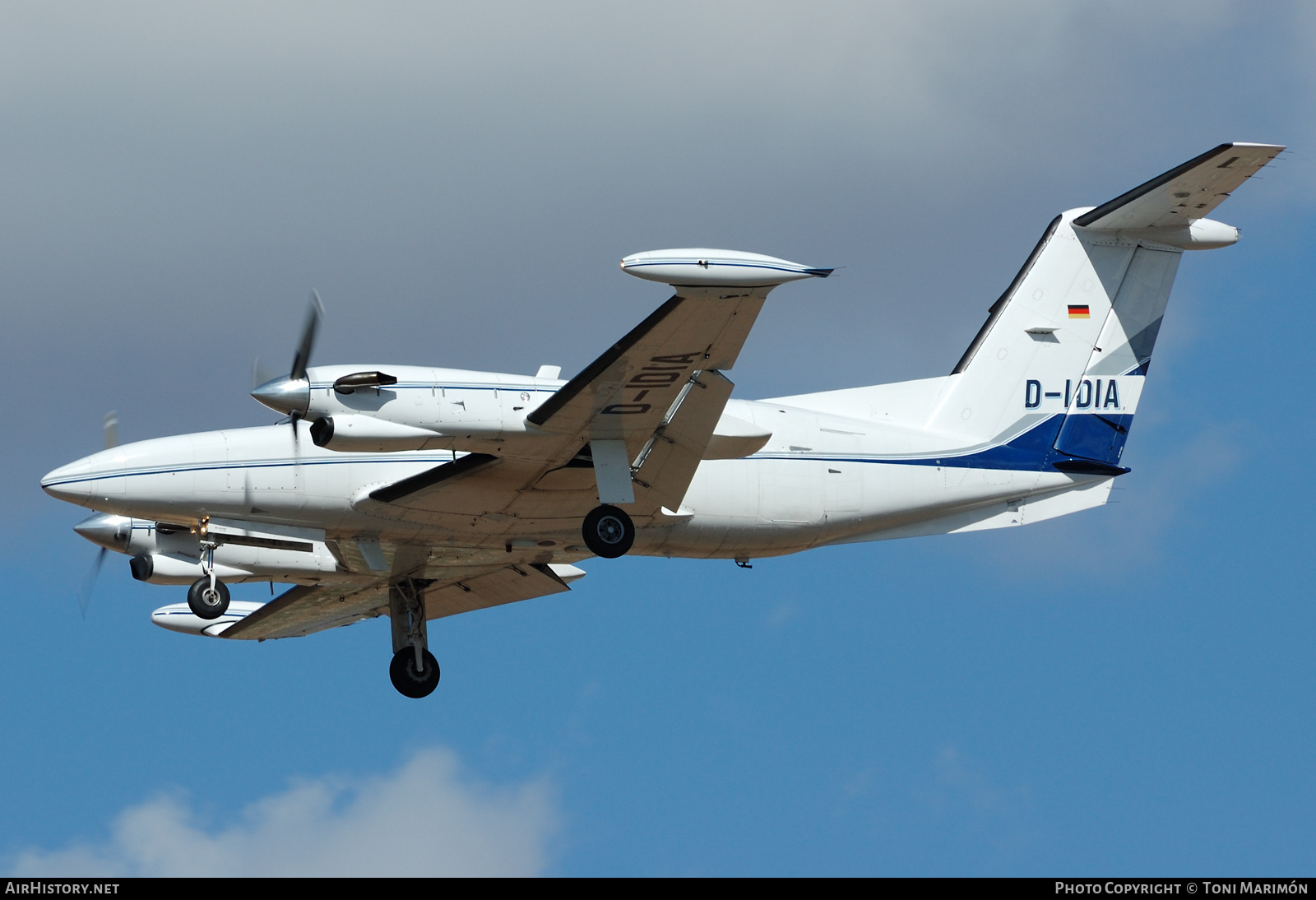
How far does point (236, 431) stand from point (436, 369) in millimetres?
4144

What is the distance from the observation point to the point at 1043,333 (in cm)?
2455

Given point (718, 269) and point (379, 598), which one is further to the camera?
point (379, 598)

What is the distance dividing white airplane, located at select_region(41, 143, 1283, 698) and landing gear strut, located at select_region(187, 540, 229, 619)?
0.03 meters

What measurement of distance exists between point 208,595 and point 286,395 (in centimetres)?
385

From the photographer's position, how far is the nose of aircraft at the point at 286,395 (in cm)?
1777

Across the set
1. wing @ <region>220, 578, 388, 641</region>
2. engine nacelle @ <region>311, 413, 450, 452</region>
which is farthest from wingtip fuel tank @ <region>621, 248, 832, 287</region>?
wing @ <region>220, 578, 388, 641</region>

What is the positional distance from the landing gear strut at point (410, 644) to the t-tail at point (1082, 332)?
8254 millimetres

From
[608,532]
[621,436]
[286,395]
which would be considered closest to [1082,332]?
[621,436]

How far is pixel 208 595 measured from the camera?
66.2ft

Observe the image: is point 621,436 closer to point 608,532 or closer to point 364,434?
point 608,532

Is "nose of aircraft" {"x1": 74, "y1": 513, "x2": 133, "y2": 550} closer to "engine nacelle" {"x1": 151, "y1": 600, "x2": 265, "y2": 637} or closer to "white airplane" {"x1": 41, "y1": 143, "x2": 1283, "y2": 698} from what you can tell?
"white airplane" {"x1": 41, "y1": 143, "x2": 1283, "y2": 698}

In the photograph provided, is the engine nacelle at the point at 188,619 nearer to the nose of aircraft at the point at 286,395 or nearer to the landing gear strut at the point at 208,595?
the landing gear strut at the point at 208,595

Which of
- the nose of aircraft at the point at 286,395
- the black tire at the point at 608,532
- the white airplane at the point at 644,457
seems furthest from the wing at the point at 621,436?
the nose of aircraft at the point at 286,395
